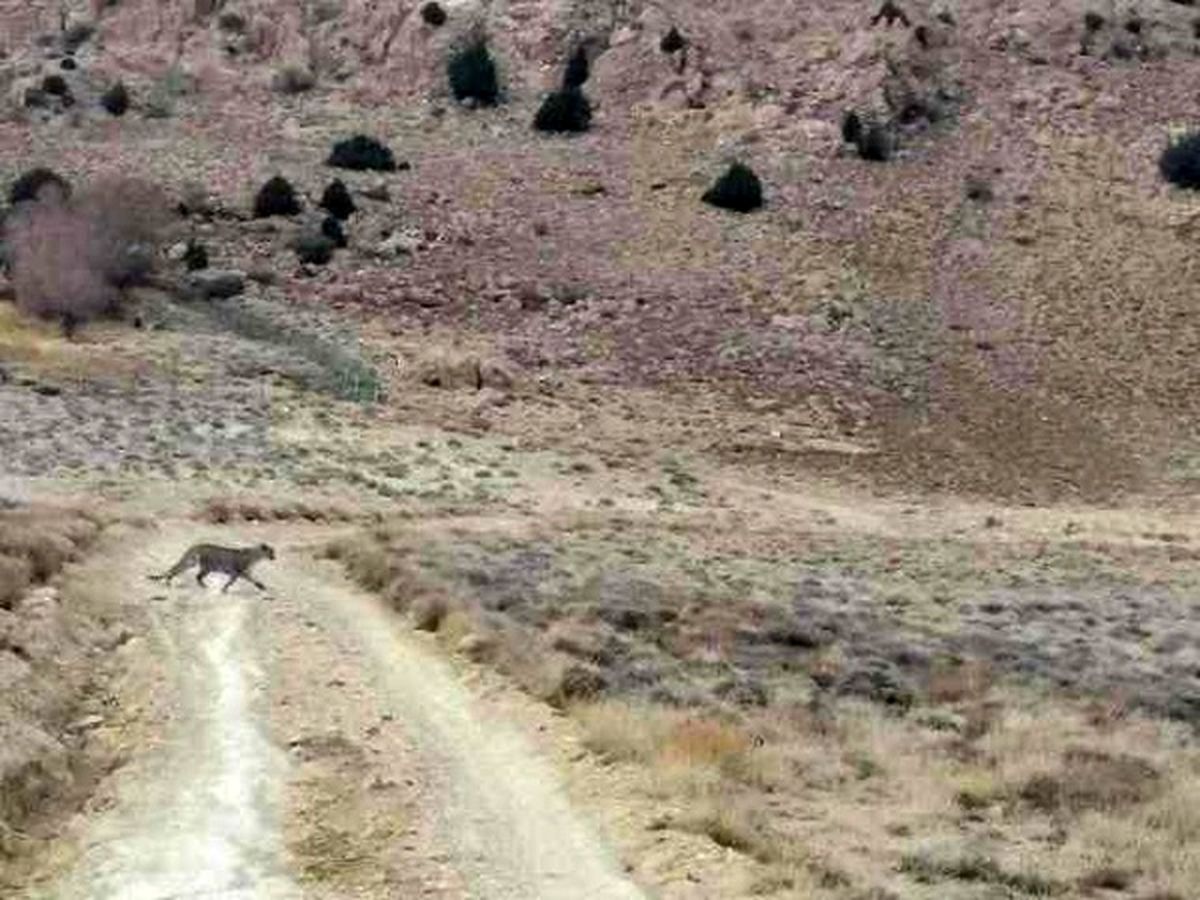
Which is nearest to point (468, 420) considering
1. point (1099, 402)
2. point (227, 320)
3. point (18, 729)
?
point (227, 320)

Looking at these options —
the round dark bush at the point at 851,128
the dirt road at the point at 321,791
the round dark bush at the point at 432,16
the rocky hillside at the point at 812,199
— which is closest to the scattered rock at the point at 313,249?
the rocky hillside at the point at 812,199

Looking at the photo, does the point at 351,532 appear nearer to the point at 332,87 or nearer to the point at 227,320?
the point at 227,320

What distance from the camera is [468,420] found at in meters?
43.8

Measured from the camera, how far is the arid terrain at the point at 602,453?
11.9 meters

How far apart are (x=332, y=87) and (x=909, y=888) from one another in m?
62.4

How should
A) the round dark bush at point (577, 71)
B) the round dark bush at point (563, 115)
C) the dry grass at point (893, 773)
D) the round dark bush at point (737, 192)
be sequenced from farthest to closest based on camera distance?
the round dark bush at point (577, 71) → the round dark bush at point (563, 115) → the round dark bush at point (737, 192) → the dry grass at point (893, 773)

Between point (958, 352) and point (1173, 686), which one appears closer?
point (1173, 686)

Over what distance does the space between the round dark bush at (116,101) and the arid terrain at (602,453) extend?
0.64 feet

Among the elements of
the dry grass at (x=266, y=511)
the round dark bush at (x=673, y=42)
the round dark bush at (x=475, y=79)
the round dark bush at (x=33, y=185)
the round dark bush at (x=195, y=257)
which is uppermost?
the round dark bush at (x=673, y=42)

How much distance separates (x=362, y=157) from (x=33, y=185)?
11.6 metres

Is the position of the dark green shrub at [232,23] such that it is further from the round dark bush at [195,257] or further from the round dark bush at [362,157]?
the round dark bush at [195,257]

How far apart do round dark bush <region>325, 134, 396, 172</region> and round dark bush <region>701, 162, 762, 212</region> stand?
470 inches

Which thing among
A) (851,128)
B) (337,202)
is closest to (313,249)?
(337,202)

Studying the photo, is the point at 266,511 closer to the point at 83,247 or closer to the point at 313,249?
the point at 83,247
